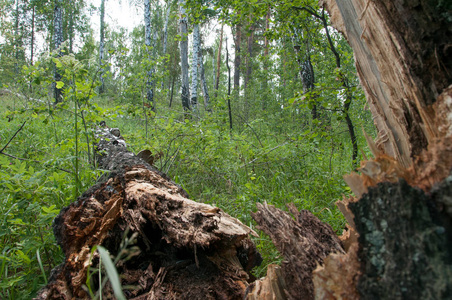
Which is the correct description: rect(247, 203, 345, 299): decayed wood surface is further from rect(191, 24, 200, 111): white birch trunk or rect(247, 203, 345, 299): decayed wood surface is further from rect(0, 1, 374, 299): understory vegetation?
rect(191, 24, 200, 111): white birch trunk

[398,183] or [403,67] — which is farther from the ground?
[403,67]

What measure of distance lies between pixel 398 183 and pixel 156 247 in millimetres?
1450

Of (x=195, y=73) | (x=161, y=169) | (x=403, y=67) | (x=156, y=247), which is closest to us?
(x=403, y=67)

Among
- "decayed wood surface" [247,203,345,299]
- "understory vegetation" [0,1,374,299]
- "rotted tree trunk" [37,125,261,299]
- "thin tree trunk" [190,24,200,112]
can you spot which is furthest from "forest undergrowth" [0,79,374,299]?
"thin tree trunk" [190,24,200,112]

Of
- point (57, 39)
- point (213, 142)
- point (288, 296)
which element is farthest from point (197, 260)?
point (57, 39)

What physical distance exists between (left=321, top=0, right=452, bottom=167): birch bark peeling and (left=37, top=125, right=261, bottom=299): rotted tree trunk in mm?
957

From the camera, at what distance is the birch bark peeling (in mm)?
988

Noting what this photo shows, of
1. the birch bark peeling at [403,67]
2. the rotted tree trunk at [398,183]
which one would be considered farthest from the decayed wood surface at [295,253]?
the birch bark peeling at [403,67]

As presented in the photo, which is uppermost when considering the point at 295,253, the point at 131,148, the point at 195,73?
the point at 195,73

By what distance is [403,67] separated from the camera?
1.15m

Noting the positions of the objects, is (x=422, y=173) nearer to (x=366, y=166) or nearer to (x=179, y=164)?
(x=366, y=166)

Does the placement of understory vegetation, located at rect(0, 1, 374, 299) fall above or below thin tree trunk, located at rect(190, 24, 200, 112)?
below

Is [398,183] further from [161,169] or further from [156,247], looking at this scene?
[161,169]

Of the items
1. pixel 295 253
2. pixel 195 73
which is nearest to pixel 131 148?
pixel 295 253
